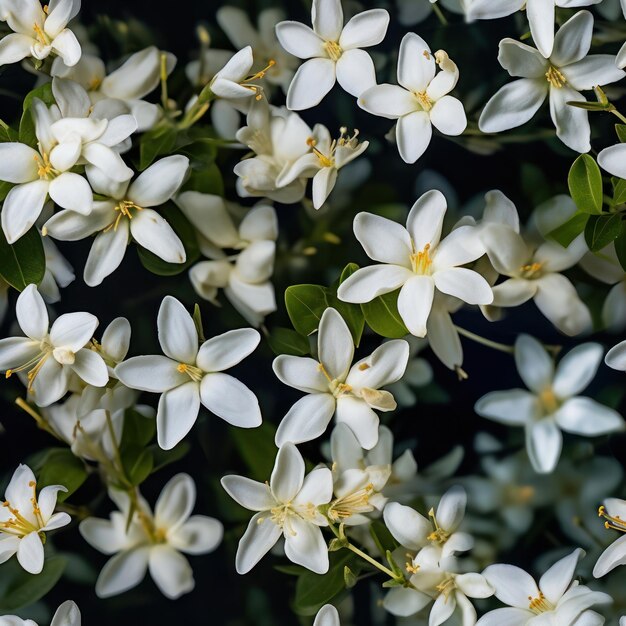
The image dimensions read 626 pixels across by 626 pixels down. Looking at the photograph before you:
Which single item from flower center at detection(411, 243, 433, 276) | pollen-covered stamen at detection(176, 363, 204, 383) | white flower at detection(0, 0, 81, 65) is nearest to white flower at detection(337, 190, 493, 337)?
flower center at detection(411, 243, 433, 276)

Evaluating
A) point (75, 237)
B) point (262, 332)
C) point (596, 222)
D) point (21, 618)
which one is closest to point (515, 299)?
point (596, 222)

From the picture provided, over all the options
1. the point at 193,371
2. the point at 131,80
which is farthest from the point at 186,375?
the point at 131,80

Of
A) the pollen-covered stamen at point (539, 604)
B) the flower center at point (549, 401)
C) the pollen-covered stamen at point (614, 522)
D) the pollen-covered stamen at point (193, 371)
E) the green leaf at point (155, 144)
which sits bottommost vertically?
the pollen-covered stamen at point (539, 604)

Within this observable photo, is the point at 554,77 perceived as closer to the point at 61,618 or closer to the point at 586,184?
the point at 586,184

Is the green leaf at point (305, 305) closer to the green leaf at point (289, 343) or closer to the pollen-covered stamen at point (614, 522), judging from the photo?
the green leaf at point (289, 343)

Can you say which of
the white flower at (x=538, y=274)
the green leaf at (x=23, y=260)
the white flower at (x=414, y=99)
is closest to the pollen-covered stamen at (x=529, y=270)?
the white flower at (x=538, y=274)

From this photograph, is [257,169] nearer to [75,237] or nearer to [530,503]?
[75,237]
